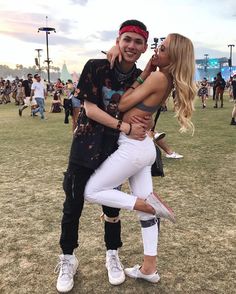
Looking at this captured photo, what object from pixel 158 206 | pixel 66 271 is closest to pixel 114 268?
pixel 66 271

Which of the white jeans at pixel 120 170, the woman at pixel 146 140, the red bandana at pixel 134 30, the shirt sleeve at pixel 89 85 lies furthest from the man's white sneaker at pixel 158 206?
the red bandana at pixel 134 30

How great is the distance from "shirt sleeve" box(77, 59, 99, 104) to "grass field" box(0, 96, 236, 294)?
4.89 feet

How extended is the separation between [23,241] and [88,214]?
95cm

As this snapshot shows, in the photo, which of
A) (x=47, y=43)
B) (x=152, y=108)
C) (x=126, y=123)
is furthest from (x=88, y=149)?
(x=47, y=43)

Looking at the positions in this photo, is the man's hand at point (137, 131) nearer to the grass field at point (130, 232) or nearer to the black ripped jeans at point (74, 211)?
the black ripped jeans at point (74, 211)

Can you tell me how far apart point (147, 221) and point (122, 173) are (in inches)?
18.0

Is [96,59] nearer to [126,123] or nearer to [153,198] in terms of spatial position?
[126,123]

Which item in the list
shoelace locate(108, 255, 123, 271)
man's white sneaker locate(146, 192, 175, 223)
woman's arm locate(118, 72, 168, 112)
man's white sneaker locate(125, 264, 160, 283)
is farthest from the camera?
shoelace locate(108, 255, 123, 271)

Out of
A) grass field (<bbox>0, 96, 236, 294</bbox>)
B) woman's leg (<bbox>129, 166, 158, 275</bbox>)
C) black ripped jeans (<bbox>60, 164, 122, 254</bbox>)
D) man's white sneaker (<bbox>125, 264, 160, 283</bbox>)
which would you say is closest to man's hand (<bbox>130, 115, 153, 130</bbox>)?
woman's leg (<bbox>129, 166, 158, 275</bbox>)

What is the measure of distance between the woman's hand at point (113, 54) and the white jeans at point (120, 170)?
54 centimetres

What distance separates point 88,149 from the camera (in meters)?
2.79

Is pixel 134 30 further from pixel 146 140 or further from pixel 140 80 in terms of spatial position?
pixel 146 140

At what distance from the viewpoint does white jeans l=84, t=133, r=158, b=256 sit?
277 cm

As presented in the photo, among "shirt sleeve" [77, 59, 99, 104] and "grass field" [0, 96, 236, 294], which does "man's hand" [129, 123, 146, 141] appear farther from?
"grass field" [0, 96, 236, 294]
